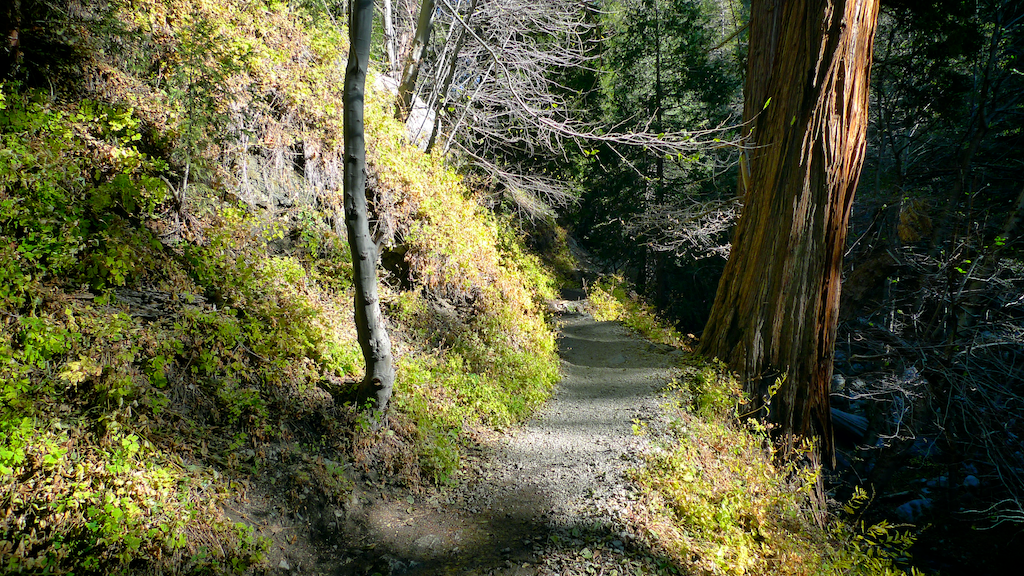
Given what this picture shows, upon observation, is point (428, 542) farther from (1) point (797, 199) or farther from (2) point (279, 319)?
(1) point (797, 199)

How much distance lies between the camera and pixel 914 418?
26.1 ft

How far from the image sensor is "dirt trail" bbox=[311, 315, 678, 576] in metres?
3.28

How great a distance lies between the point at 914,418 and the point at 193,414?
10470mm

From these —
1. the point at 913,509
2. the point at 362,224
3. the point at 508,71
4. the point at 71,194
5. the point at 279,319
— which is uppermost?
the point at 508,71

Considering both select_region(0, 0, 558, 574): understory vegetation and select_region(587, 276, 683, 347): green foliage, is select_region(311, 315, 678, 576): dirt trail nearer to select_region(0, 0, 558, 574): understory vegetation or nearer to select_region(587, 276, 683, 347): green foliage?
select_region(0, 0, 558, 574): understory vegetation

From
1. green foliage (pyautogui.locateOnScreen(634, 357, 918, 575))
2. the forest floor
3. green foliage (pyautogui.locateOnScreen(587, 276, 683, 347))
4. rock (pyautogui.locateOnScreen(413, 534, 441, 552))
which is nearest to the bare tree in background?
green foliage (pyautogui.locateOnScreen(587, 276, 683, 347))

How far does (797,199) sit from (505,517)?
531 cm

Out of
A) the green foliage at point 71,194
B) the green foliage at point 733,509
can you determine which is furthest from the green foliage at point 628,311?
the green foliage at point 71,194

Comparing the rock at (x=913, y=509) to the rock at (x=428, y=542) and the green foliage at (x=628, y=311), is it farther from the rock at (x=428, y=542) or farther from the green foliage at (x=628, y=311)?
the rock at (x=428, y=542)

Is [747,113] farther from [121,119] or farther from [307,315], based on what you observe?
[121,119]

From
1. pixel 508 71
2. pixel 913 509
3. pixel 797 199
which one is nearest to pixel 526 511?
pixel 797 199

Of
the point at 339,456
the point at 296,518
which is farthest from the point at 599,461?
the point at 296,518

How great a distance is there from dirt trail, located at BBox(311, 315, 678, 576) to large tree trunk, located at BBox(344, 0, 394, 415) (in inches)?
37.8

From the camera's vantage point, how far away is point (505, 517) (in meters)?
3.91
